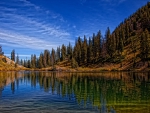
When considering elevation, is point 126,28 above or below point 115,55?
above

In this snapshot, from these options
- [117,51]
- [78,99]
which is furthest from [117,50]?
[78,99]

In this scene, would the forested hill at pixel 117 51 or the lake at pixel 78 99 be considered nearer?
the lake at pixel 78 99

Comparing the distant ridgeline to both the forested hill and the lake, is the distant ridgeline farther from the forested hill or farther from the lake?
the lake

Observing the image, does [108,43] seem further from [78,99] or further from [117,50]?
[78,99]

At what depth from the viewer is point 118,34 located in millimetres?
180375

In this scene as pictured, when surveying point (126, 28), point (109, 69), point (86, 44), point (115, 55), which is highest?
point (126, 28)

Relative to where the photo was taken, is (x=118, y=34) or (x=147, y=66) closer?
(x=147, y=66)

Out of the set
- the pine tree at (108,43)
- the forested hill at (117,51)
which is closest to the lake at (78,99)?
the forested hill at (117,51)

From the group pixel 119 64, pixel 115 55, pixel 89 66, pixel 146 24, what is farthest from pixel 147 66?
pixel 146 24

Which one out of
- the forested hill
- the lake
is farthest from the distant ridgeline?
the lake

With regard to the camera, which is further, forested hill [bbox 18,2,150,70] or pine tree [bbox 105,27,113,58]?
pine tree [bbox 105,27,113,58]

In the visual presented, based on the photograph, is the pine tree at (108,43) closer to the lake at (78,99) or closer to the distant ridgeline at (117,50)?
the distant ridgeline at (117,50)

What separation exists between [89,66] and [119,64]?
30.6m

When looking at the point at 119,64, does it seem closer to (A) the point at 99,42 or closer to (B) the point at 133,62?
(B) the point at 133,62
